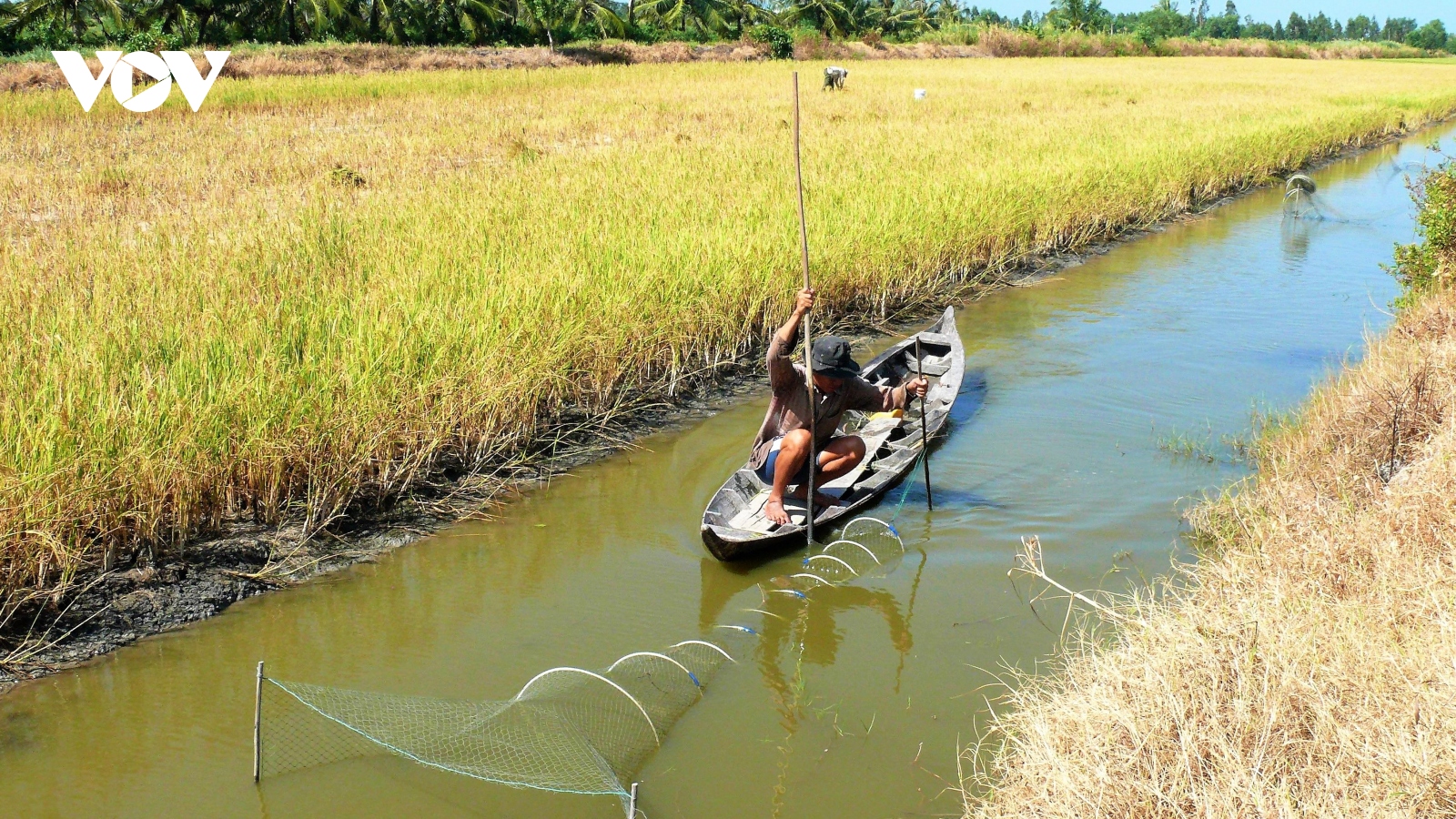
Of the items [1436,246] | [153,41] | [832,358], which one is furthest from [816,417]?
[153,41]

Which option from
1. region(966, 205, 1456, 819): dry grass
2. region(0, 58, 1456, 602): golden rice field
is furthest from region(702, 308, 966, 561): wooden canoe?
region(966, 205, 1456, 819): dry grass

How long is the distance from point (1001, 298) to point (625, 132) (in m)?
7.10

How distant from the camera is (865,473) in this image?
5637 mm

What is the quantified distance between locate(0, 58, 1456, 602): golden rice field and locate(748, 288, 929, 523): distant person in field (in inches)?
54.6

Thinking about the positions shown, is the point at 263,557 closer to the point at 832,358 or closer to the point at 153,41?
the point at 832,358

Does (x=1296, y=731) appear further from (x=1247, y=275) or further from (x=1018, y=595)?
(x=1247, y=275)

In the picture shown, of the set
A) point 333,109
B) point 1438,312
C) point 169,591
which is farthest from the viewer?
point 333,109

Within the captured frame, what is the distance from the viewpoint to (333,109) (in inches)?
655

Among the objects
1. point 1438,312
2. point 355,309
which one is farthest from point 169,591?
point 1438,312

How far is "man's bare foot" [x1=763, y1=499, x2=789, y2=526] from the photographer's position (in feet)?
16.4

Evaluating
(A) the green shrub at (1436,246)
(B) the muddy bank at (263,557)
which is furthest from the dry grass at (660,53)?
(A) the green shrub at (1436,246)

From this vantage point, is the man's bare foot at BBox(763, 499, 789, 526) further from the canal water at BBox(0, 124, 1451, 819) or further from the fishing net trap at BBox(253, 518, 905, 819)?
the fishing net trap at BBox(253, 518, 905, 819)

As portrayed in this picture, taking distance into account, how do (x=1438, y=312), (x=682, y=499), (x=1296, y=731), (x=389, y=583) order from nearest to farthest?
(x=1296, y=731) < (x=389, y=583) < (x=682, y=499) < (x=1438, y=312)

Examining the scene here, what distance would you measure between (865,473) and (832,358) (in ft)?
→ 2.71
